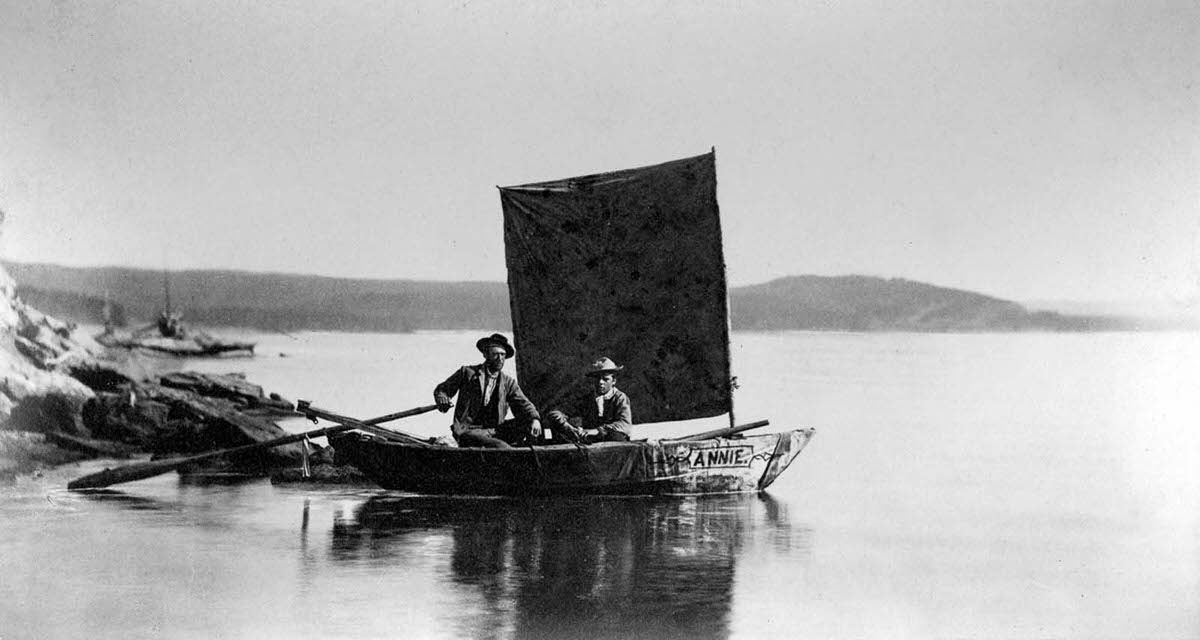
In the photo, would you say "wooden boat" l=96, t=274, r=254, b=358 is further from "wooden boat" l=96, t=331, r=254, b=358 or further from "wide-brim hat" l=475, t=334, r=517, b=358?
"wide-brim hat" l=475, t=334, r=517, b=358

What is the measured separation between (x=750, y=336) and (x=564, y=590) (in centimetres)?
337

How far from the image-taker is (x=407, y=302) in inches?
356

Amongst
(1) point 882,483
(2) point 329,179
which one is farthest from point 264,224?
(1) point 882,483

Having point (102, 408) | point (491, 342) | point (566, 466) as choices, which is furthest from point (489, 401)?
point (102, 408)

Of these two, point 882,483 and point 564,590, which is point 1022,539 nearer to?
point 882,483

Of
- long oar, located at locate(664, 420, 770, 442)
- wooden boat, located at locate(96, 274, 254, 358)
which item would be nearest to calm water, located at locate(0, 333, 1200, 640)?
long oar, located at locate(664, 420, 770, 442)

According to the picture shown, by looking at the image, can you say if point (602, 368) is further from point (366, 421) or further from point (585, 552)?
point (366, 421)

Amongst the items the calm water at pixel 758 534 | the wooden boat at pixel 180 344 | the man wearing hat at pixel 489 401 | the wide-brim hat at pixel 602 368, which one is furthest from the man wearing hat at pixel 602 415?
the wooden boat at pixel 180 344

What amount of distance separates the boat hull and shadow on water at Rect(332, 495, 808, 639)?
0.53 ft

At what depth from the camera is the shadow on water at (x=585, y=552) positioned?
20.3 ft

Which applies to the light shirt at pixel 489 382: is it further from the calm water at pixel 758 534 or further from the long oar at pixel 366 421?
the calm water at pixel 758 534

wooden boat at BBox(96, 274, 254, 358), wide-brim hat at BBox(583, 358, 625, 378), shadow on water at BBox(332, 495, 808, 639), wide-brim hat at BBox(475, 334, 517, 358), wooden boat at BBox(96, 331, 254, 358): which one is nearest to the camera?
shadow on water at BBox(332, 495, 808, 639)

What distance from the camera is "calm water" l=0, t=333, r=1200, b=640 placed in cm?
637

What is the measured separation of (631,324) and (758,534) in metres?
1.86
